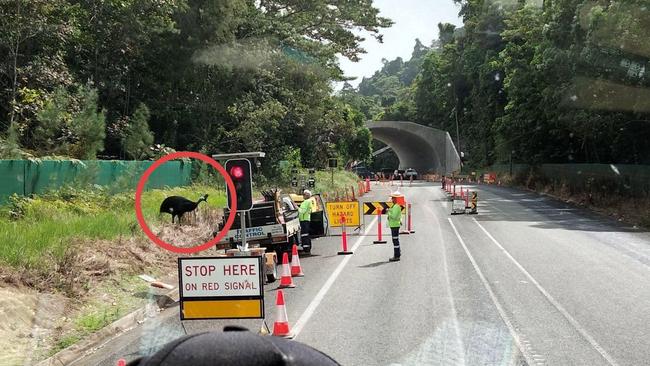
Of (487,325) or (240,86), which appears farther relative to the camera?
(240,86)

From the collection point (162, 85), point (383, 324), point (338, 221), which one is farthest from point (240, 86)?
point (383, 324)

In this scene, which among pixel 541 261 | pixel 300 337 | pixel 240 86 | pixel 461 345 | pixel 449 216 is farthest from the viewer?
pixel 240 86

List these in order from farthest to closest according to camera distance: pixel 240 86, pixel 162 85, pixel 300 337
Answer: pixel 240 86 < pixel 162 85 < pixel 300 337

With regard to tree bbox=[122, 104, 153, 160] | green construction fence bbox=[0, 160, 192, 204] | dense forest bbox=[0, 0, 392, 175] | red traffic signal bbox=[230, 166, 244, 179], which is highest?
dense forest bbox=[0, 0, 392, 175]

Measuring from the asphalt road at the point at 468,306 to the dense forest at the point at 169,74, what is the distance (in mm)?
10759

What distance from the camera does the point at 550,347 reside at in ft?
25.8

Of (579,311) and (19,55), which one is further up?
(19,55)

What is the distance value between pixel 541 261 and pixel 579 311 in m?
5.65

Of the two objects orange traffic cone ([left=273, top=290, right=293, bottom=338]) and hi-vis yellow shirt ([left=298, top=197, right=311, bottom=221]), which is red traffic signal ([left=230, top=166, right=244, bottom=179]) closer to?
orange traffic cone ([left=273, top=290, right=293, bottom=338])

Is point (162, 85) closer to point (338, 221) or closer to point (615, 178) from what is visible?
point (338, 221)

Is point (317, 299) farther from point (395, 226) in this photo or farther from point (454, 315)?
point (395, 226)

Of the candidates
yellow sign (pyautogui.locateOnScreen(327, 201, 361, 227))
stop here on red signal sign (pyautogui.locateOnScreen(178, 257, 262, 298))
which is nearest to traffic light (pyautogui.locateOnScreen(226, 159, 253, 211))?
stop here on red signal sign (pyautogui.locateOnScreen(178, 257, 262, 298))

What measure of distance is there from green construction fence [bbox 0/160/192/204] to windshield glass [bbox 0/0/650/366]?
0.24 feet

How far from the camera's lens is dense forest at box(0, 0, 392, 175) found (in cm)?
2211
